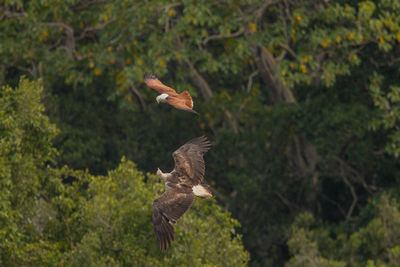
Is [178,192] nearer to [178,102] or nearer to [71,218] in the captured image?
[178,102]

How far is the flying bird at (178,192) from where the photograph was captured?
14.0m

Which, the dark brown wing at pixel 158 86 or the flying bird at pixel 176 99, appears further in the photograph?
the dark brown wing at pixel 158 86

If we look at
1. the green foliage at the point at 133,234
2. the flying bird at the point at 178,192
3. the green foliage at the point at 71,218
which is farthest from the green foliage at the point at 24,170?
the flying bird at the point at 178,192

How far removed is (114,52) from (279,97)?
17.1 feet

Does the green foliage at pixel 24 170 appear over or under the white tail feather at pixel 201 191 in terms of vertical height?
under

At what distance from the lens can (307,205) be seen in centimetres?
2830

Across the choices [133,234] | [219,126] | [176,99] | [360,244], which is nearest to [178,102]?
[176,99]

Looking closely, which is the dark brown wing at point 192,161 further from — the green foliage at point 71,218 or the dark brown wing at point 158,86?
the green foliage at point 71,218

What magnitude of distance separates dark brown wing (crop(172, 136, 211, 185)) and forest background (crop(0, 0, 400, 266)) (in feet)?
9.34

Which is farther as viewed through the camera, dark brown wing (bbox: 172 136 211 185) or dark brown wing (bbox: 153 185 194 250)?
dark brown wing (bbox: 172 136 211 185)

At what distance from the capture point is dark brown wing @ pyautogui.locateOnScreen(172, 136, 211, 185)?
1464 cm

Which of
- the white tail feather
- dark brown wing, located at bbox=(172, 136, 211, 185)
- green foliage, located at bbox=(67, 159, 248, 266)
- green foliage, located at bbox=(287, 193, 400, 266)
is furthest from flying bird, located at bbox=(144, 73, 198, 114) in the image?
green foliage, located at bbox=(287, 193, 400, 266)

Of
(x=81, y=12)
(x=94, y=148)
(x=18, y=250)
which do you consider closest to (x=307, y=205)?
(x=94, y=148)

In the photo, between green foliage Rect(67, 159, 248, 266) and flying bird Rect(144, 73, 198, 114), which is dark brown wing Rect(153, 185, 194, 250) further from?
green foliage Rect(67, 159, 248, 266)
